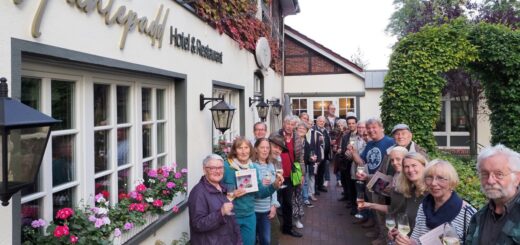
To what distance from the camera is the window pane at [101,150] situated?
3.05m

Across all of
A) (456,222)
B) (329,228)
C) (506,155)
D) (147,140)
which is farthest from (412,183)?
(329,228)

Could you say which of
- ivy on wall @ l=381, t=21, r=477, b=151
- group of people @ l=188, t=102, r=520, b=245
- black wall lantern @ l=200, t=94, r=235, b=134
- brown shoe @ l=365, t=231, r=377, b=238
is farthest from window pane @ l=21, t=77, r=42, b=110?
ivy on wall @ l=381, t=21, r=477, b=151

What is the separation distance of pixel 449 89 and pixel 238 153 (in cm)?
1379

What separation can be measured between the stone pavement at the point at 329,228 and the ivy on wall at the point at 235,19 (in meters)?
3.17

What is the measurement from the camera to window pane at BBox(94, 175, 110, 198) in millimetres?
3045

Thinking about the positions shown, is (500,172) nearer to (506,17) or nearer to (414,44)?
(414,44)

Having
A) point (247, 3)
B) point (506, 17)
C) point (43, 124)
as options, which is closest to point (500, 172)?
point (43, 124)

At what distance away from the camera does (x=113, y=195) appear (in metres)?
3.24

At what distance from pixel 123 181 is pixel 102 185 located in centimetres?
33

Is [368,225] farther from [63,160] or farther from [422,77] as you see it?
[63,160]

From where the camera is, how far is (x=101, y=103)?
3.12m

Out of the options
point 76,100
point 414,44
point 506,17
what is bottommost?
point 76,100

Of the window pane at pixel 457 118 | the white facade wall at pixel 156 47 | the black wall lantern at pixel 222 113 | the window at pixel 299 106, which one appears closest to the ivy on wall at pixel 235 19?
the white facade wall at pixel 156 47

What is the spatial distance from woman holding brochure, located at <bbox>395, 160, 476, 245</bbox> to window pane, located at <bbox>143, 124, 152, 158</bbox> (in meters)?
2.43
